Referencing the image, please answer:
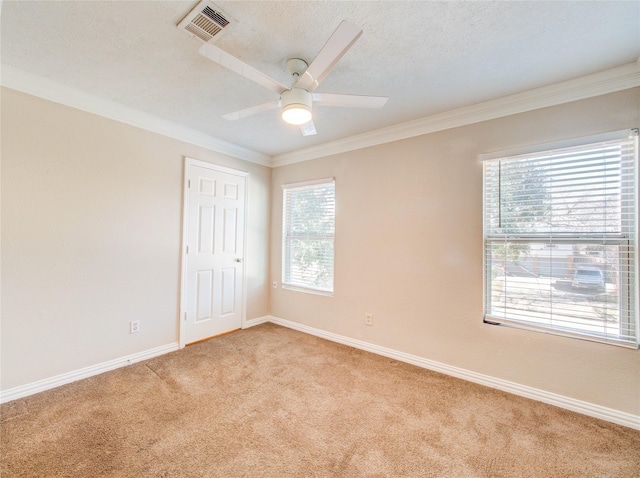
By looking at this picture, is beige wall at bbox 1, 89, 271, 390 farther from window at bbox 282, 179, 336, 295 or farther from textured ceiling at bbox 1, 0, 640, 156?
window at bbox 282, 179, 336, 295

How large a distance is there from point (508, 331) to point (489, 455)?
999 millimetres

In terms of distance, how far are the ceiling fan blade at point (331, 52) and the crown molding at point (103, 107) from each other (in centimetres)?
188

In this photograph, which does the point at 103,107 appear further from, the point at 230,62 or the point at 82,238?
the point at 230,62

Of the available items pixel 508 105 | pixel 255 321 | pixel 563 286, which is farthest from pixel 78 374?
pixel 508 105

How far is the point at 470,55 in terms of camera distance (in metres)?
1.77

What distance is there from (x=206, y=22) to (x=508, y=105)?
2.30m

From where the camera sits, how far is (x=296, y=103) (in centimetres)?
166

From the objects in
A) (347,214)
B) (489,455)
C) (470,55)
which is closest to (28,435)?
(489,455)

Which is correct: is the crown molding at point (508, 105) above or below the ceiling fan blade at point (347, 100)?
above

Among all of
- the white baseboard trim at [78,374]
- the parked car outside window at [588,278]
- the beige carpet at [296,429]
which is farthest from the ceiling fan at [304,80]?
the white baseboard trim at [78,374]

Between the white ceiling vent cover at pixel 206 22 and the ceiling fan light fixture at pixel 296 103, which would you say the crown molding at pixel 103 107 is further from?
the ceiling fan light fixture at pixel 296 103

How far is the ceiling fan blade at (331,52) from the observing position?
1.21 metres

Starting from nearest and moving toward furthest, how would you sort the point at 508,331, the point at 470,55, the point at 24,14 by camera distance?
the point at 24,14, the point at 470,55, the point at 508,331

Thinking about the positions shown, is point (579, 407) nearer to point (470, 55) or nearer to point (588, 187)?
point (588, 187)
